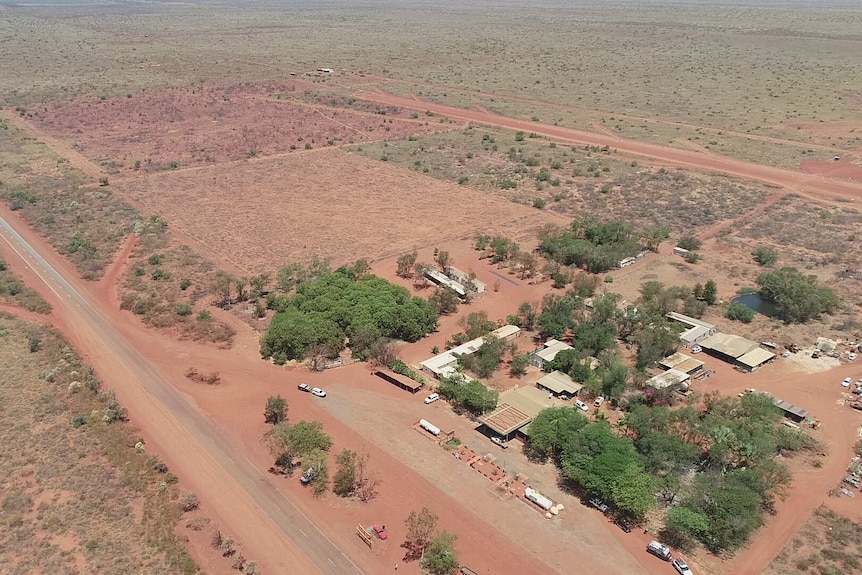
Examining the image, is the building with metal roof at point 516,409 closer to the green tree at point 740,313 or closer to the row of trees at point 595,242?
the green tree at point 740,313

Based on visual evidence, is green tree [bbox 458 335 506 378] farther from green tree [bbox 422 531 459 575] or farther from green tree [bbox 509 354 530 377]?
green tree [bbox 422 531 459 575]

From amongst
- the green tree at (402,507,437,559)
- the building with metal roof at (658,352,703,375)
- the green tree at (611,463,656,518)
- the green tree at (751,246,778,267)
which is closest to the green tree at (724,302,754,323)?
the building with metal roof at (658,352,703,375)

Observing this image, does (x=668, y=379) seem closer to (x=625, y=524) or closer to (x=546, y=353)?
(x=546, y=353)

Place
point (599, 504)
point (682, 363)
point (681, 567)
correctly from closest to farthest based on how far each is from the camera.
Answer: point (681, 567) → point (599, 504) → point (682, 363)

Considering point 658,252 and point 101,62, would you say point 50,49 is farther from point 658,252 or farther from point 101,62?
point 658,252

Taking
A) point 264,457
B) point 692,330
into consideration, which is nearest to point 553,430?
point 264,457
